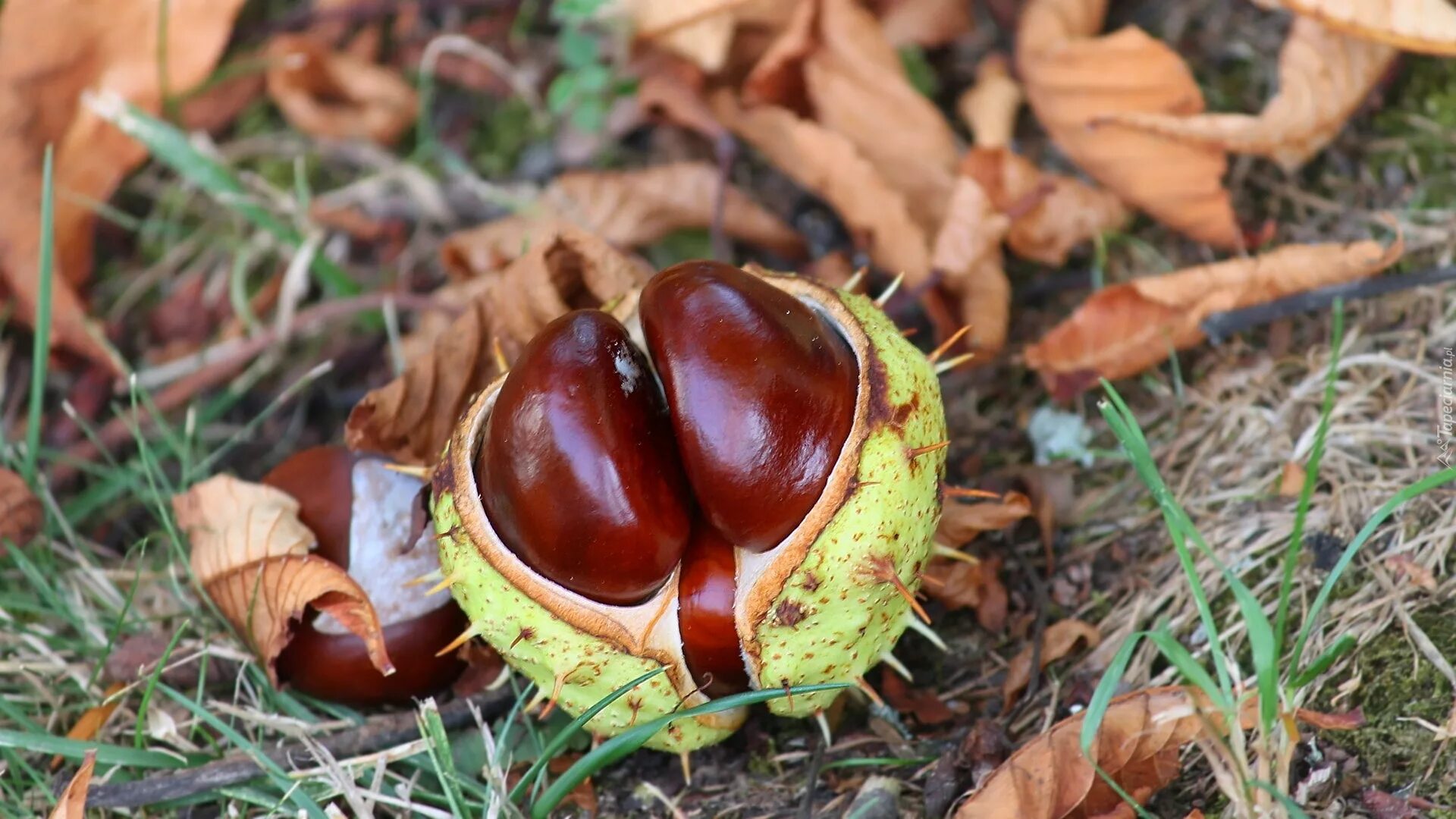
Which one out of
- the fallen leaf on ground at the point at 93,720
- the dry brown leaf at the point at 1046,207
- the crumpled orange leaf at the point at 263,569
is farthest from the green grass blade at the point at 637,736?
the dry brown leaf at the point at 1046,207

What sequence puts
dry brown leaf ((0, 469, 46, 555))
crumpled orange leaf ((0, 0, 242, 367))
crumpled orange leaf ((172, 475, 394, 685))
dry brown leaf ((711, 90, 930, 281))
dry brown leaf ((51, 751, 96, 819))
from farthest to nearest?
1. crumpled orange leaf ((0, 0, 242, 367))
2. dry brown leaf ((711, 90, 930, 281))
3. dry brown leaf ((0, 469, 46, 555))
4. crumpled orange leaf ((172, 475, 394, 685))
5. dry brown leaf ((51, 751, 96, 819))

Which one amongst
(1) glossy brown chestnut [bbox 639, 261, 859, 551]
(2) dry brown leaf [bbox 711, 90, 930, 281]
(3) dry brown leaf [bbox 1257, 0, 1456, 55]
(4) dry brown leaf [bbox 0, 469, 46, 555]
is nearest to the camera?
(1) glossy brown chestnut [bbox 639, 261, 859, 551]

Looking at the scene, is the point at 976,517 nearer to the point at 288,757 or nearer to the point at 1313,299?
the point at 1313,299

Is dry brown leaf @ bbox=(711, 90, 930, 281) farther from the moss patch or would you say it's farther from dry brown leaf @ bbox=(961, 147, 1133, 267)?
the moss patch

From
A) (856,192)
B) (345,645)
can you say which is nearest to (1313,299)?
(856,192)

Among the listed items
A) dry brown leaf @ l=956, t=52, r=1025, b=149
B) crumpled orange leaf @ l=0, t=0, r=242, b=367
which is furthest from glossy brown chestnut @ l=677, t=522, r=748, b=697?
crumpled orange leaf @ l=0, t=0, r=242, b=367

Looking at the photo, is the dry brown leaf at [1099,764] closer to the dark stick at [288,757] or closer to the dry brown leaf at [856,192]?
the dark stick at [288,757]

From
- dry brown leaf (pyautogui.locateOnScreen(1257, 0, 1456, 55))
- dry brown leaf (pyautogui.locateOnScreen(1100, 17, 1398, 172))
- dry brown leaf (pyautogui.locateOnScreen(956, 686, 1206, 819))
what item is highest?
dry brown leaf (pyautogui.locateOnScreen(1257, 0, 1456, 55))
